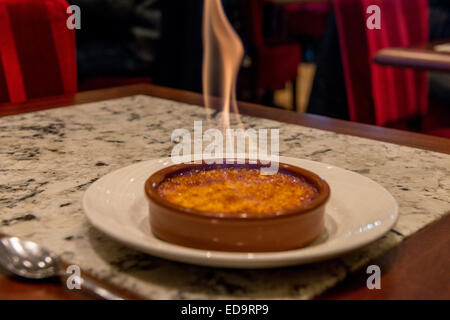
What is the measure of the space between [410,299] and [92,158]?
0.56 meters

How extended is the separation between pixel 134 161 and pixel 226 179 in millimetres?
306

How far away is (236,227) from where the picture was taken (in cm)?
45

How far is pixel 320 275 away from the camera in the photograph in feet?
1.54

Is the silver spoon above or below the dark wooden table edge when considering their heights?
above

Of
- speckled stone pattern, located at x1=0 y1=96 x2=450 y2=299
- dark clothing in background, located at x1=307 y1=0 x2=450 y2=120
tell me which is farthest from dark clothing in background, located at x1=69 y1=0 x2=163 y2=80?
speckled stone pattern, located at x1=0 y1=96 x2=450 y2=299

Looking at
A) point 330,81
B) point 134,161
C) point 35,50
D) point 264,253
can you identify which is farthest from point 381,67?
point 264,253

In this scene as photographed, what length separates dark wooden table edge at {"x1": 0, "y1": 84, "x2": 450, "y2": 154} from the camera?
1.00 meters

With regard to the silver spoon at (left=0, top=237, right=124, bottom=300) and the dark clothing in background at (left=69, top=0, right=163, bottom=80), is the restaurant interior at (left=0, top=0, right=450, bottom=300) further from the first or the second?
the dark clothing in background at (left=69, top=0, right=163, bottom=80)

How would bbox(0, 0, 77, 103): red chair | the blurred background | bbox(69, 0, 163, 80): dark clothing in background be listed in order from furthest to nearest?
bbox(69, 0, 163, 80): dark clothing in background < the blurred background < bbox(0, 0, 77, 103): red chair

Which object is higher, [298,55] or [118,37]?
[118,37]

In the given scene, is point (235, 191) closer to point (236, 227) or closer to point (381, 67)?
point (236, 227)
